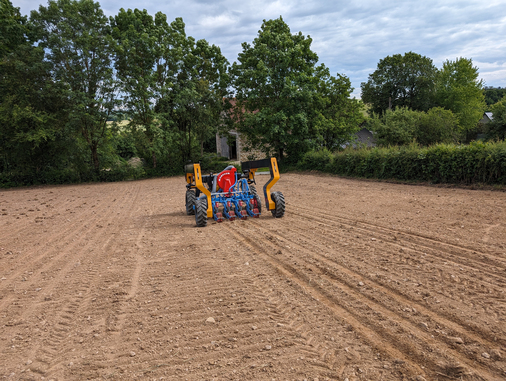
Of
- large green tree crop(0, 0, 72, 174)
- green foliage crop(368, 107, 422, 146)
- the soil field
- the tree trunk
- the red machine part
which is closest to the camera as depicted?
the soil field

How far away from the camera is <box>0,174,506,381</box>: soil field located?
112 inches

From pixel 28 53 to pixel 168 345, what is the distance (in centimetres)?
2454

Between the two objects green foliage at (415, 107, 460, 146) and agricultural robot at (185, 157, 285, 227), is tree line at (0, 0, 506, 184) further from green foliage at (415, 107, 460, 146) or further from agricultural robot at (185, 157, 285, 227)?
agricultural robot at (185, 157, 285, 227)

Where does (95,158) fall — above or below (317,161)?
above

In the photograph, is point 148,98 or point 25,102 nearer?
point 25,102

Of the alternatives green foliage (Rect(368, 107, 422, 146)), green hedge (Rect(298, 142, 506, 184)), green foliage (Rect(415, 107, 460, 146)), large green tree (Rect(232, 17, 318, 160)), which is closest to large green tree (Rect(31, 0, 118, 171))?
large green tree (Rect(232, 17, 318, 160))

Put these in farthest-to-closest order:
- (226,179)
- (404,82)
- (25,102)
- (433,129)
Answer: (404,82), (433,129), (25,102), (226,179)

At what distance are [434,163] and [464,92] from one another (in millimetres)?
33202

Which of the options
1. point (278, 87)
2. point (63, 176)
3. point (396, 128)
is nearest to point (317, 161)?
point (278, 87)

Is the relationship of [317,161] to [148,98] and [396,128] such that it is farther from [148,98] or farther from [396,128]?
[148,98]

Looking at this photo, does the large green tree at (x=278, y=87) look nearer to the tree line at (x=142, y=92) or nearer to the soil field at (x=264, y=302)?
the tree line at (x=142, y=92)

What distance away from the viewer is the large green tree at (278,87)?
2367 centimetres

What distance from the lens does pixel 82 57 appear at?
21969mm

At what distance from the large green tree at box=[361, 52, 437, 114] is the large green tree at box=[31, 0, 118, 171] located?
111 feet
